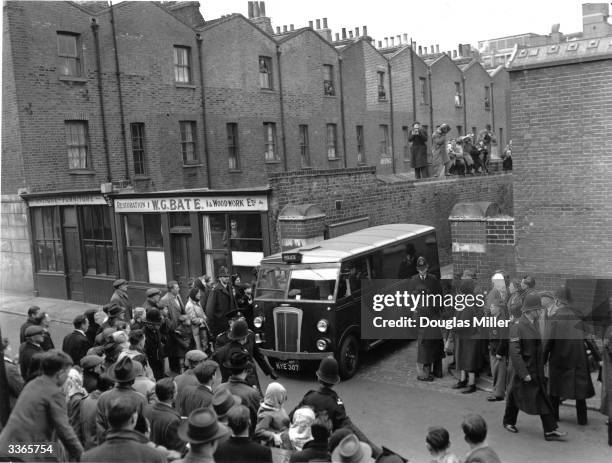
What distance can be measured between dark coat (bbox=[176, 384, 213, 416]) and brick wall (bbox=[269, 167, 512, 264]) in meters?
8.39

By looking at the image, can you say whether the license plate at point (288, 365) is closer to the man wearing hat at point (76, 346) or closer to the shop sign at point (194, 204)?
the man wearing hat at point (76, 346)

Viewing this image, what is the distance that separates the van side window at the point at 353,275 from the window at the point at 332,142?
21947mm

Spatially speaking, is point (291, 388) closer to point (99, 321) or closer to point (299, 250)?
point (299, 250)

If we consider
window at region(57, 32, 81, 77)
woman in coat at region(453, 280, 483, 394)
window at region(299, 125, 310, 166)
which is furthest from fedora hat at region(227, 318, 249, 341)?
window at region(299, 125, 310, 166)

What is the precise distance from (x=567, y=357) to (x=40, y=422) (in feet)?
21.3

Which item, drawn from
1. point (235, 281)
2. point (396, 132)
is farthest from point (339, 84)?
point (235, 281)

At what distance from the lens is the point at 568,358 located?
26.7 feet

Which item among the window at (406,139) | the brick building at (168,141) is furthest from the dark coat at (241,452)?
the window at (406,139)

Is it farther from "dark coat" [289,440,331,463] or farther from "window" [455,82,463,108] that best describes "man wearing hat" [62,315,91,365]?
"window" [455,82,463,108]

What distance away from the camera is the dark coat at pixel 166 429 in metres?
5.48

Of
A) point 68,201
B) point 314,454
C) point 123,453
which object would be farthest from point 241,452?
point 68,201

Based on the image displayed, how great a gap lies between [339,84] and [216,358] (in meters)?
26.6

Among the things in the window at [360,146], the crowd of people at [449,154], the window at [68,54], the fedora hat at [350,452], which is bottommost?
the fedora hat at [350,452]

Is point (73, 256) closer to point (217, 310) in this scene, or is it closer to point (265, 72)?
point (217, 310)
